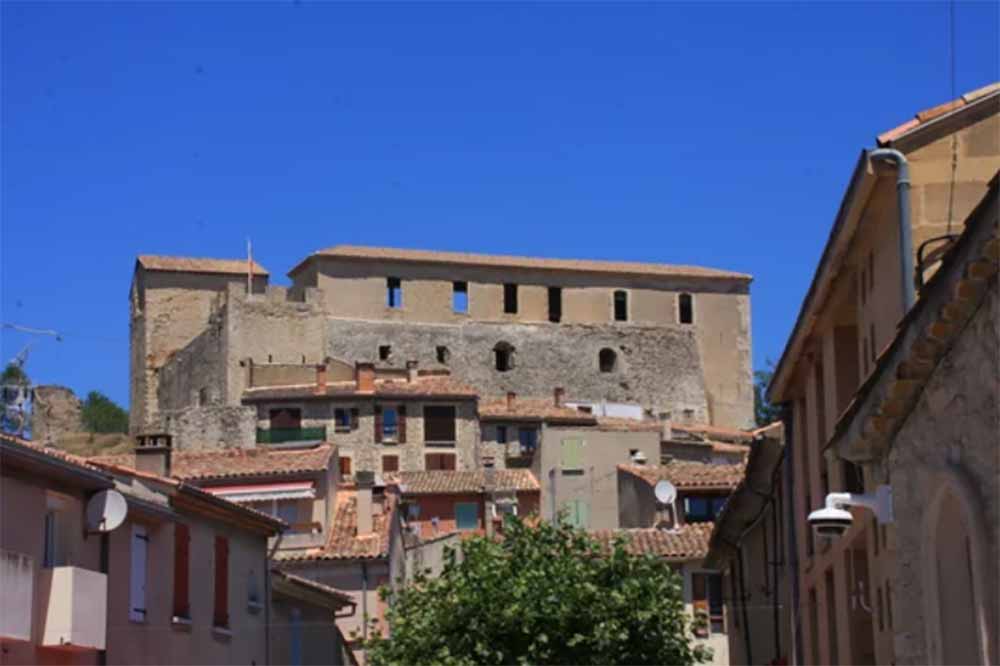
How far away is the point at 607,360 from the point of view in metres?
110

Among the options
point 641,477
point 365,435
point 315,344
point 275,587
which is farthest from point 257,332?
point 275,587

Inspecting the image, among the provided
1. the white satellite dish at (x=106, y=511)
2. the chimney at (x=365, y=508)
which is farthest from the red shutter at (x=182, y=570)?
the chimney at (x=365, y=508)

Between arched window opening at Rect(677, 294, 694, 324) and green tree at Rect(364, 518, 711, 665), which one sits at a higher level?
arched window opening at Rect(677, 294, 694, 324)

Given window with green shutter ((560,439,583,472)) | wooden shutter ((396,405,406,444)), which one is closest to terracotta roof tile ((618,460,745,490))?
window with green shutter ((560,439,583,472))

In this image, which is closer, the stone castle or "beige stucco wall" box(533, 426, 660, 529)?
"beige stucco wall" box(533, 426, 660, 529)

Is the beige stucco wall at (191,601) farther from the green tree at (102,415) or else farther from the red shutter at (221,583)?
the green tree at (102,415)

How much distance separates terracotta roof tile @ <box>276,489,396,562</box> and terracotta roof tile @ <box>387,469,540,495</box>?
10.6 meters

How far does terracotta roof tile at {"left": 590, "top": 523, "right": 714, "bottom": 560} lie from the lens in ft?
143

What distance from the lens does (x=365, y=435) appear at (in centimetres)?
8294

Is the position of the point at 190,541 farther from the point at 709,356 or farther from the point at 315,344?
the point at 709,356

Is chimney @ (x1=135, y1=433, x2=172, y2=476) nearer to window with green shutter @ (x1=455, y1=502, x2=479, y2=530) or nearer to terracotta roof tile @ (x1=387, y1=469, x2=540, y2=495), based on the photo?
terracotta roof tile @ (x1=387, y1=469, x2=540, y2=495)

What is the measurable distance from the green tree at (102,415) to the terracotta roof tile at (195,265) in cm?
Result: 2693

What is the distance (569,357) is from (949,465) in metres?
97.4

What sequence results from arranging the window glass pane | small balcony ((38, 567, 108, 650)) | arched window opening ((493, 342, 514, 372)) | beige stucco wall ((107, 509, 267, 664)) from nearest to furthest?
small balcony ((38, 567, 108, 650))
beige stucco wall ((107, 509, 267, 664))
the window glass pane
arched window opening ((493, 342, 514, 372))
